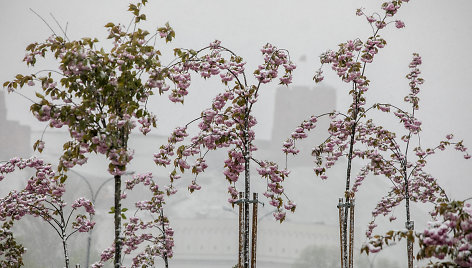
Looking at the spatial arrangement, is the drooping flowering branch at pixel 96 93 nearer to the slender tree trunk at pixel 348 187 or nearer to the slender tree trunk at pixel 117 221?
the slender tree trunk at pixel 117 221

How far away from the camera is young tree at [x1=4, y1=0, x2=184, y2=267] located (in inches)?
279

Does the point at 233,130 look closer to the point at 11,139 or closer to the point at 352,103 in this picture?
the point at 352,103

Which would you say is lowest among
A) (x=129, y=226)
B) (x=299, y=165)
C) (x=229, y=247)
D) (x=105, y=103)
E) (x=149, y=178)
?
(x=229, y=247)

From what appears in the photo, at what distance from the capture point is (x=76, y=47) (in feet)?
23.6

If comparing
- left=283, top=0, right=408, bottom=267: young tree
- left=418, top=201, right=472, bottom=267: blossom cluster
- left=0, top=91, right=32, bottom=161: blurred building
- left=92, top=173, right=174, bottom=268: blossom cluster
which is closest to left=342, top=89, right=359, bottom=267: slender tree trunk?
left=283, top=0, right=408, bottom=267: young tree

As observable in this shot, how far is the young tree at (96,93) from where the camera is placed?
23.3 feet

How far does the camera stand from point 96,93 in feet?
24.4

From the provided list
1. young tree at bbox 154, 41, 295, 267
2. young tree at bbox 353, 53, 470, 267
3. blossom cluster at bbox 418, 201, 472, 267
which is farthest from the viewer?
young tree at bbox 353, 53, 470, 267

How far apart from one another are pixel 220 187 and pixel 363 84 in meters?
151

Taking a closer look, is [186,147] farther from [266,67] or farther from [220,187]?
[220,187]

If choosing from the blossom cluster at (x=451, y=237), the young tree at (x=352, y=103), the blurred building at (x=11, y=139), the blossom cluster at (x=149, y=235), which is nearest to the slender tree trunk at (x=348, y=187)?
the young tree at (x=352, y=103)

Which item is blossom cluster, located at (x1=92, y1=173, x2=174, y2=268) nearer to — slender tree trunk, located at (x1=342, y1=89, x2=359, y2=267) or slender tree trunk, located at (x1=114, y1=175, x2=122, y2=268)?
slender tree trunk, located at (x1=114, y1=175, x2=122, y2=268)

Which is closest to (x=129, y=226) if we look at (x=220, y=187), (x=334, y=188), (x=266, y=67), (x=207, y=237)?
(x=266, y=67)

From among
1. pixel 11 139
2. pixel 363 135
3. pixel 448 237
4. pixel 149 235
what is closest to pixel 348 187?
pixel 363 135
